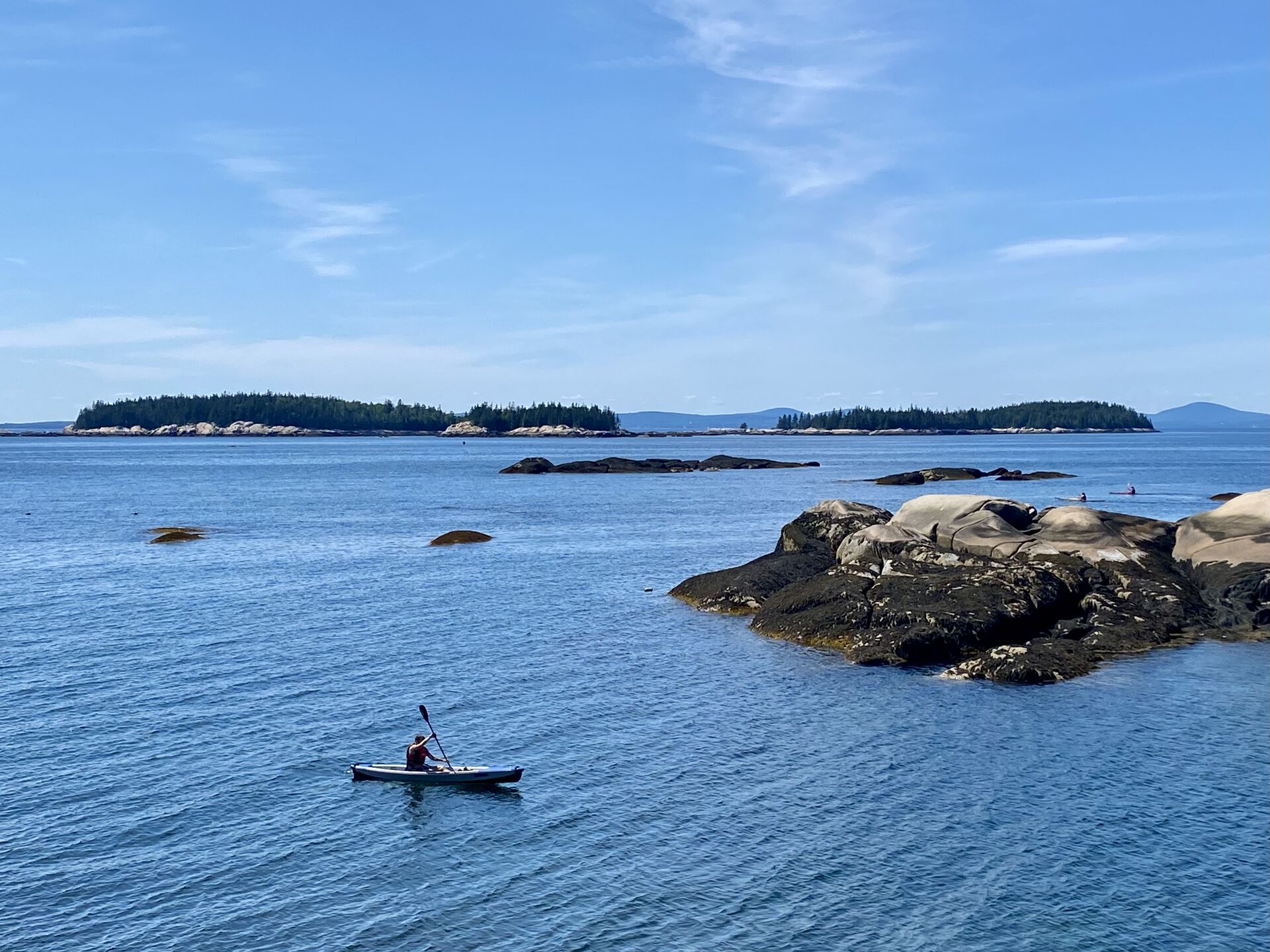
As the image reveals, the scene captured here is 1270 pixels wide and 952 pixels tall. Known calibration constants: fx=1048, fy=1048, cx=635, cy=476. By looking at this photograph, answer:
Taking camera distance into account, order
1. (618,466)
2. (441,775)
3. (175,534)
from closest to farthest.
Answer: (441,775) → (175,534) → (618,466)

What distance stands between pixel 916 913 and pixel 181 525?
75735 millimetres

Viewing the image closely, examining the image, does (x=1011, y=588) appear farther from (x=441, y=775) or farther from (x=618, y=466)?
(x=618, y=466)

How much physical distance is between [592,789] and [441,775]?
3.73 meters

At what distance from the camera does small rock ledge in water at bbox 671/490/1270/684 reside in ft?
117

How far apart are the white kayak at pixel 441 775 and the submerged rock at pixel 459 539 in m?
46.0

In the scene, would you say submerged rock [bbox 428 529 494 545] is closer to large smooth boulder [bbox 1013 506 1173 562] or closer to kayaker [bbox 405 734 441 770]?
large smooth boulder [bbox 1013 506 1173 562]

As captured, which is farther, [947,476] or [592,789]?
[947,476]

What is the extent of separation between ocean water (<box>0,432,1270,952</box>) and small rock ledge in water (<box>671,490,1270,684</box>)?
5.57 ft

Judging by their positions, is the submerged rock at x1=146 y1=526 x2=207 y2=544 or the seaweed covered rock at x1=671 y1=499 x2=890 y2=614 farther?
the submerged rock at x1=146 y1=526 x2=207 y2=544

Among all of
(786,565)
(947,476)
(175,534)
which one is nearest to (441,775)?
(786,565)

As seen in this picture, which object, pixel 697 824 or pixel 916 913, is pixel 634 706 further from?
pixel 916 913

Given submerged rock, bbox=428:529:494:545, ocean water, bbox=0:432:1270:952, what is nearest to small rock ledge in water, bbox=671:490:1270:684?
ocean water, bbox=0:432:1270:952

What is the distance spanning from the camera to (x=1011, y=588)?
3834 centimetres

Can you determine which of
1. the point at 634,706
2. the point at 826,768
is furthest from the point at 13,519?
the point at 826,768
